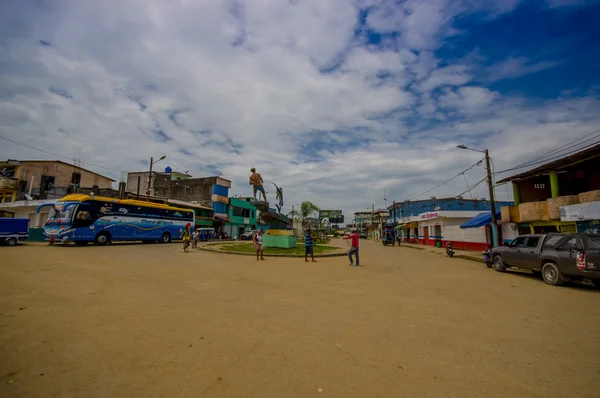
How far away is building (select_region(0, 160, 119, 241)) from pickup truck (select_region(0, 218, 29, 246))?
12225mm

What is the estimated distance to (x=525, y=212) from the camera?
64.0 feet

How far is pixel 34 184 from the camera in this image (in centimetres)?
3694

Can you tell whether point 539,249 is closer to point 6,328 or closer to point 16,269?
point 6,328

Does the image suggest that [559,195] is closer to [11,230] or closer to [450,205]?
[450,205]

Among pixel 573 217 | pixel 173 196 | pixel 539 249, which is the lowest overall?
pixel 539 249

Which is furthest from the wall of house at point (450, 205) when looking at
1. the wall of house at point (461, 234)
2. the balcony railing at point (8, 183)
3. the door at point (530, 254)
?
the balcony railing at point (8, 183)

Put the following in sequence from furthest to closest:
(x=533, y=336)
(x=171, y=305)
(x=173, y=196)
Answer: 1. (x=173, y=196)
2. (x=171, y=305)
3. (x=533, y=336)

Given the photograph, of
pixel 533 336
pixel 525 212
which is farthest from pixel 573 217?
pixel 533 336

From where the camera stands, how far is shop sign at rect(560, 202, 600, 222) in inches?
578

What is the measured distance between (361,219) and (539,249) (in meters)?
113

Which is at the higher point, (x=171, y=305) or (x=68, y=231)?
(x=68, y=231)

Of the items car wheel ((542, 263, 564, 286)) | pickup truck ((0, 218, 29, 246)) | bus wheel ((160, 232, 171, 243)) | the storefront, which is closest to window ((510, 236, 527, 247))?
car wheel ((542, 263, 564, 286))

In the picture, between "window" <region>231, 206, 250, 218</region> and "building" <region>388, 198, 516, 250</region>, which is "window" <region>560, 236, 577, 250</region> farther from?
"window" <region>231, 206, 250, 218</region>

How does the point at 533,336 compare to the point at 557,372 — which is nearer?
the point at 557,372
